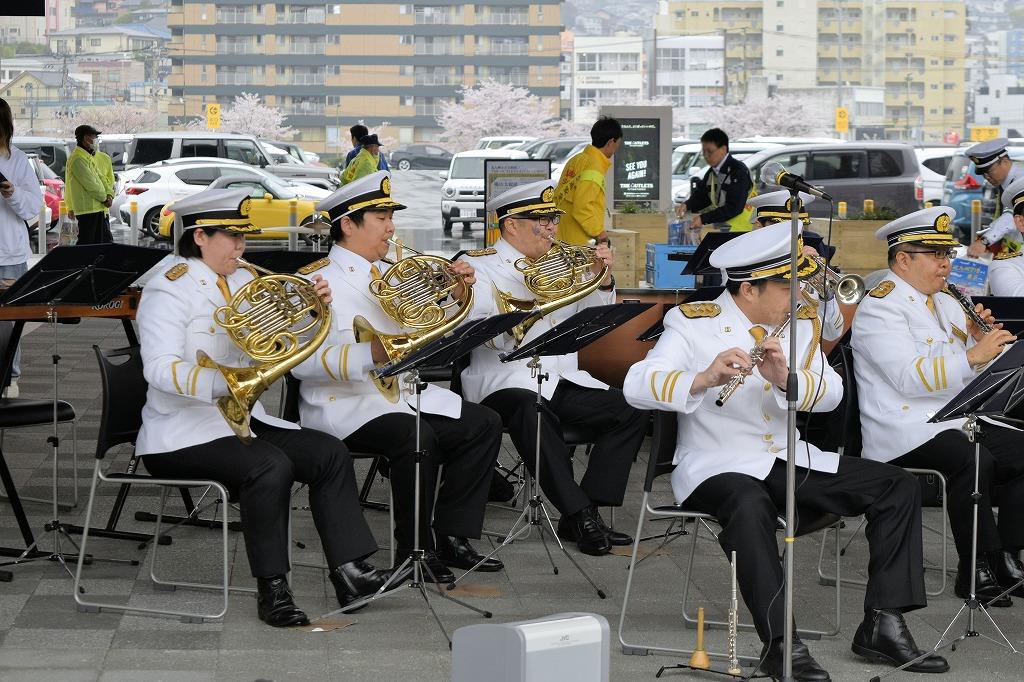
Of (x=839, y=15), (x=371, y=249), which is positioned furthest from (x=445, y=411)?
(x=839, y=15)

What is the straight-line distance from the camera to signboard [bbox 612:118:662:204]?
569 inches

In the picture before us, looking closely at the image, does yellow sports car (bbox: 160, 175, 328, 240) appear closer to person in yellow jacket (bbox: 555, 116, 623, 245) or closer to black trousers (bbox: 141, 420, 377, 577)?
person in yellow jacket (bbox: 555, 116, 623, 245)

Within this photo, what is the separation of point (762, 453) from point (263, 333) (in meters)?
1.56

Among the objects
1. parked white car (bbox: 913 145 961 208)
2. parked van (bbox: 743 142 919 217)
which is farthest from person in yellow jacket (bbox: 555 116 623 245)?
parked white car (bbox: 913 145 961 208)

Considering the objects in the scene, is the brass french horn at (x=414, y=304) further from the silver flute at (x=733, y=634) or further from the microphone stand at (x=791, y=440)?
the microphone stand at (x=791, y=440)

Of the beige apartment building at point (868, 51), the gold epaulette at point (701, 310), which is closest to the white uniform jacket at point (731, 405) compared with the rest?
the gold epaulette at point (701, 310)

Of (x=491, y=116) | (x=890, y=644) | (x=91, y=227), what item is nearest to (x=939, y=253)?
(x=890, y=644)

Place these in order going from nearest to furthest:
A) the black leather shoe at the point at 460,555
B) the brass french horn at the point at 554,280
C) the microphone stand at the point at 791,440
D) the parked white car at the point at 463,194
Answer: the microphone stand at the point at 791,440
the black leather shoe at the point at 460,555
the brass french horn at the point at 554,280
the parked white car at the point at 463,194

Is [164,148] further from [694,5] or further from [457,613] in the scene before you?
[694,5]

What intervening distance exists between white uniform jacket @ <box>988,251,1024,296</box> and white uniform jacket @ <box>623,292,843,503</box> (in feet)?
6.30

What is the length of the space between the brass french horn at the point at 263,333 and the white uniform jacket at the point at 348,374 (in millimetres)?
273

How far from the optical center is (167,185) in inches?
891

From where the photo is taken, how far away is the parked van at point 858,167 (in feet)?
65.3

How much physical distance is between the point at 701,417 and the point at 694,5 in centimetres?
7027
